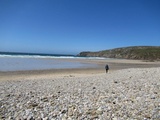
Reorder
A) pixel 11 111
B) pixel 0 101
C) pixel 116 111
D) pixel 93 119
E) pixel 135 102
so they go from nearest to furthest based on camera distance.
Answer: pixel 93 119 → pixel 116 111 → pixel 11 111 → pixel 135 102 → pixel 0 101

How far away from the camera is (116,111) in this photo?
16.4 ft

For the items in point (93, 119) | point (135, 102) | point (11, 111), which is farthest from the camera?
point (135, 102)

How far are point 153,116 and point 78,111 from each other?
2.27m

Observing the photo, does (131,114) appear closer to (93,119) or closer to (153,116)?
(153,116)

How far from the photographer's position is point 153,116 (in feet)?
15.0

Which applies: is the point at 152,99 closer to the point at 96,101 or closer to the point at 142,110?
the point at 142,110

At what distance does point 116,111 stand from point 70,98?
224 cm

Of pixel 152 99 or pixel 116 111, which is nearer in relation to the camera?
pixel 116 111

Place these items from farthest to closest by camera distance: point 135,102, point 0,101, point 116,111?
point 0,101 → point 135,102 → point 116,111

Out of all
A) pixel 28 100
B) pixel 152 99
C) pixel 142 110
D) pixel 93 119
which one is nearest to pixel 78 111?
pixel 93 119

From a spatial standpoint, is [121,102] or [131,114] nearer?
[131,114]

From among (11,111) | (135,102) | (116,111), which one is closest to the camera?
(116,111)

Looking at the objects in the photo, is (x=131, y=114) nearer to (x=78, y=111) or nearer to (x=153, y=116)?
(x=153, y=116)

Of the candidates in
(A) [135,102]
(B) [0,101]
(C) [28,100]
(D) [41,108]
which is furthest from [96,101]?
(B) [0,101]
